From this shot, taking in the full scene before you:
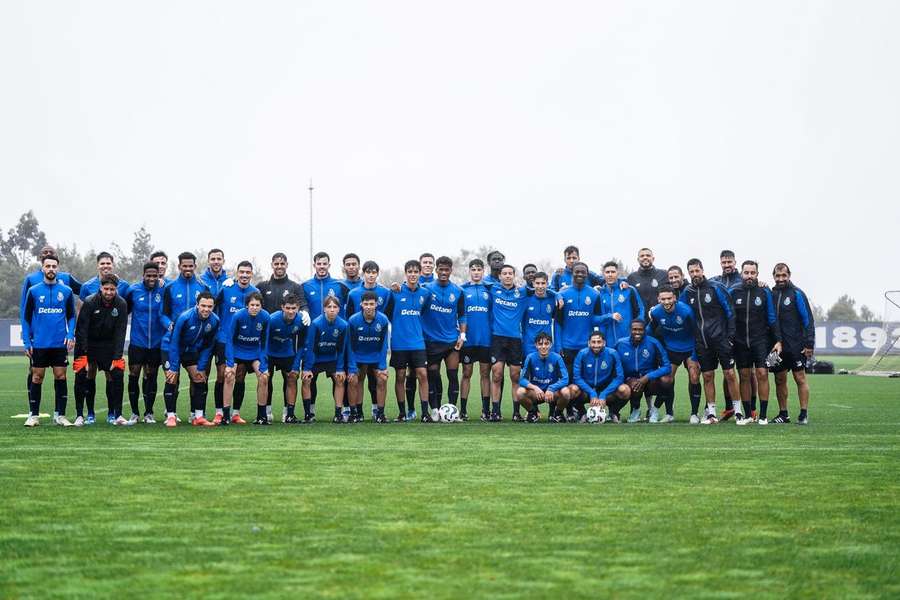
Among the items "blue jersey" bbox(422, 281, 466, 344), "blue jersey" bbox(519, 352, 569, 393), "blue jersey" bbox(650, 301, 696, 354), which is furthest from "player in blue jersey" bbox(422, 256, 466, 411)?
"blue jersey" bbox(650, 301, 696, 354)

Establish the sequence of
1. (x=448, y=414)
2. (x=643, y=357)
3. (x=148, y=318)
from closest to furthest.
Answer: (x=148, y=318), (x=448, y=414), (x=643, y=357)

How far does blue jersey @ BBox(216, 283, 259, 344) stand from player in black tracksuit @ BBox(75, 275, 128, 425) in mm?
1290

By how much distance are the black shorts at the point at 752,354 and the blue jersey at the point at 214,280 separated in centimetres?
697

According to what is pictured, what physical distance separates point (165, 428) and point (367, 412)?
4.52 metres

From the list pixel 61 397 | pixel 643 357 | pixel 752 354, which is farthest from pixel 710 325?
pixel 61 397

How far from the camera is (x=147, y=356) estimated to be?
14.5m

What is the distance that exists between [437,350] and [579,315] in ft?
6.85

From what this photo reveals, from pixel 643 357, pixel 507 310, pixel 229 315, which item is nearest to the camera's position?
pixel 229 315

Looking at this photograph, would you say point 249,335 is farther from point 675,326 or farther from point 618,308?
point 675,326

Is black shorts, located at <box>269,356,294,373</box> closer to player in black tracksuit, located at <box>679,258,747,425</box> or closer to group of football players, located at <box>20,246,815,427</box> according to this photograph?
group of football players, located at <box>20,246,815,427</box>

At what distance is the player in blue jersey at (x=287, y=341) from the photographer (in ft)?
47.7

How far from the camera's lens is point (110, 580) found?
5355mm

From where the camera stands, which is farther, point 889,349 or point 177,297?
point 889,349

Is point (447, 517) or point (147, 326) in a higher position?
point (147, 326)
